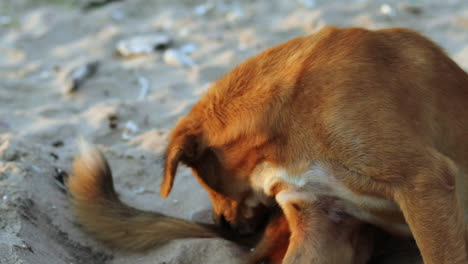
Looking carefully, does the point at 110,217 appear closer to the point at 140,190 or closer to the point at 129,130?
the point at 140,190

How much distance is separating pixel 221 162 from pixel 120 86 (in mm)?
2265

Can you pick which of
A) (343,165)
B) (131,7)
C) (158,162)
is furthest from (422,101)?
(131,7)

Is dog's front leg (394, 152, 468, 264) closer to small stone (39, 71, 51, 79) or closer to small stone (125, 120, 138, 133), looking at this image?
small stone (125, 120, 138, 133)

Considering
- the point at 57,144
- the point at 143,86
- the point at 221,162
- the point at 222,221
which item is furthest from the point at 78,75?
the point at 221,162

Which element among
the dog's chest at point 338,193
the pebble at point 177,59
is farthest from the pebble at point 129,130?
the dog's chest at point 338,193

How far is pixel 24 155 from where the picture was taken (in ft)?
12.3

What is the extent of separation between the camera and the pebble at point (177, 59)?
541 centimetres

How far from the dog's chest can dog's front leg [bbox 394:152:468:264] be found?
0.18 meters

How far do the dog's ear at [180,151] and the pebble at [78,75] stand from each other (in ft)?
7.26

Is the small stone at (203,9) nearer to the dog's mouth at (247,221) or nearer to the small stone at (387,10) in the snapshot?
the small stone at (387,10)

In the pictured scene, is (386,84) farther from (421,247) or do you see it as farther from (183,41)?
(183,41)

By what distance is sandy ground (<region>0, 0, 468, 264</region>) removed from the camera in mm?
3354

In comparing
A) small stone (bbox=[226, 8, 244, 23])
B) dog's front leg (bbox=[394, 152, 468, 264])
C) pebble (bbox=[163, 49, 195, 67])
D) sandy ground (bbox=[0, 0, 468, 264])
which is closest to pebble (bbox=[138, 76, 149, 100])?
sandy ground (bbox=[0, 0, 468, 264])

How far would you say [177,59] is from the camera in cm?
544
